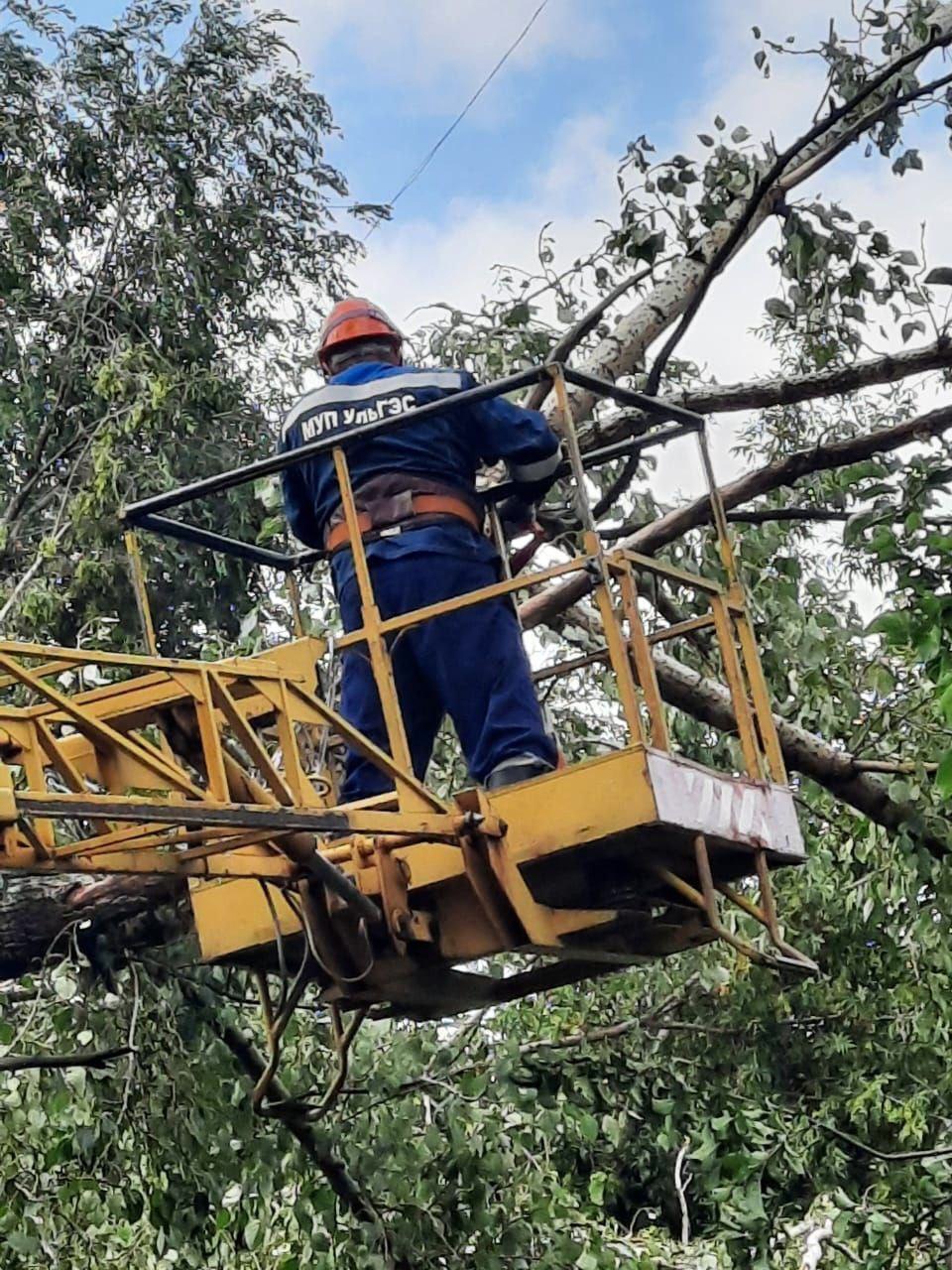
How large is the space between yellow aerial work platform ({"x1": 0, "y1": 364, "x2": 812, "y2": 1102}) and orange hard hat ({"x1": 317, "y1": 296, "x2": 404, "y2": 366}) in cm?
53

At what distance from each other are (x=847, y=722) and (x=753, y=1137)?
173 centimetres

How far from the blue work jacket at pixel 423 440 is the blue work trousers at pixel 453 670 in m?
0.06

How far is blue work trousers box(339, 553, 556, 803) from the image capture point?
15.2ft

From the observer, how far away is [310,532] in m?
5.34

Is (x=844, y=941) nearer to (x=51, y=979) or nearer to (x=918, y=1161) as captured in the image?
(x=918, y=1161)

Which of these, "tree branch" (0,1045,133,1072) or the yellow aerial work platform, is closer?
the yellow aerial work platform

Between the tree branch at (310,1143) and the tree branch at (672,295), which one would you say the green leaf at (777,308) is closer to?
the tree branch at (672,295)

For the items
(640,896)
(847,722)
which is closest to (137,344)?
(847,722)

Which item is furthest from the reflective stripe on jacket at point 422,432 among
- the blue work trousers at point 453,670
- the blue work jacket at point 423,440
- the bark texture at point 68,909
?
the bark texture at point 68,909

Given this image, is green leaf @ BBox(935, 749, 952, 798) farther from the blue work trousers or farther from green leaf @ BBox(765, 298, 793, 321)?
green leaf @ BBox(765, 298, 793, 321)

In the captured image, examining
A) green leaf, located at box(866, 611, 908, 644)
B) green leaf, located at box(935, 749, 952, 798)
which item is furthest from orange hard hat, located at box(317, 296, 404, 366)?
green leaf, located at box(935, 749, 952, 798)

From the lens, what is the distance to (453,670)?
474 centimetres

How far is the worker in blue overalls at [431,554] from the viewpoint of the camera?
185 inches

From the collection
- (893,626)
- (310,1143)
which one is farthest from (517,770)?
(310,1143)
